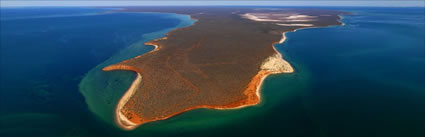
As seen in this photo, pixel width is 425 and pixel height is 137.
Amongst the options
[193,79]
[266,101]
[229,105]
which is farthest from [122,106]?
[266,101]

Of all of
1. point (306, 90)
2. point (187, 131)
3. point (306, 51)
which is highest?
point (306, 51)

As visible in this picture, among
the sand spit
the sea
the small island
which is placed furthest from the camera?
the small island

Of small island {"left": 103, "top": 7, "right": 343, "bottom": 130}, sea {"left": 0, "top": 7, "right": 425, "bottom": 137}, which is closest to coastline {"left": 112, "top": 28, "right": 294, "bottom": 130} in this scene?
small island {"left": 103, "top": 7, "right": 343, "bottom": 130}

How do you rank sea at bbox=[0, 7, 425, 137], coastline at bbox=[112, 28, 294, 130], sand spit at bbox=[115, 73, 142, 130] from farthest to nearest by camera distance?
coastline at bbox=[112, 28, 294, 130]
sand spit at bbox=[115, 73, 142, 130]
sea at bbox=[0, 7, 425, 137]

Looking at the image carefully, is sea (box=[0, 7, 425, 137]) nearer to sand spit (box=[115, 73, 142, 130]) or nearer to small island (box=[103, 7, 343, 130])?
sand spit (box=[115, 73, 142, 130])

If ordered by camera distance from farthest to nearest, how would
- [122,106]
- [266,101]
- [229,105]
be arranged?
[266,101], [229,105], [122,106]

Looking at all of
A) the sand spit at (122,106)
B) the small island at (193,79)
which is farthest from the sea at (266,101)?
the small island at (193,79)

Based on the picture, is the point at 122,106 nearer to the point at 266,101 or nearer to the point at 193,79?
the point at 193,79

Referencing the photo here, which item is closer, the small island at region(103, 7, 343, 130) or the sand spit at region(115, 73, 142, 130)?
the sand spit at region(115, 73, 142, 130)

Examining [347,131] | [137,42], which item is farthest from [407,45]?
[137,42]

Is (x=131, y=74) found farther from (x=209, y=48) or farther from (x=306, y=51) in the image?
(x=306, y=51)

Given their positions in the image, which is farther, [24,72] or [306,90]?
[24,72]
